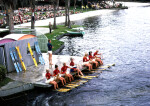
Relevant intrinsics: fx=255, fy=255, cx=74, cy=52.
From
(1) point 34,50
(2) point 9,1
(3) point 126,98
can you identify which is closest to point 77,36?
(2) point 9,1

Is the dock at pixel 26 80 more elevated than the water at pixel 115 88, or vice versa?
the dock at pixel 26 80

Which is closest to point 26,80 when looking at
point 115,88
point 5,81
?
point 5,81

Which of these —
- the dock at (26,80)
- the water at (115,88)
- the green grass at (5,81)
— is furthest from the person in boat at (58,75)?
the green grass at (5,81)

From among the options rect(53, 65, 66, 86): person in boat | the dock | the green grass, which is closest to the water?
the dock

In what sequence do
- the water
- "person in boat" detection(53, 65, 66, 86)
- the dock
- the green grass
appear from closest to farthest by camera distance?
the water, the dock, the green grass, "person in boat" detection(53, 65, 66, 86)

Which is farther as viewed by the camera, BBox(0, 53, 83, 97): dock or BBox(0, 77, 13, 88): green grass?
BBox(0, 77, 13, 88): green grass

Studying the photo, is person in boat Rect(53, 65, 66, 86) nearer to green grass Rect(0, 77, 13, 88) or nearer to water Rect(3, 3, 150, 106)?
water Rect(3, 3, 150, 106)

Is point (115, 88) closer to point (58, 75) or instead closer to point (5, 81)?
point (58, 75)

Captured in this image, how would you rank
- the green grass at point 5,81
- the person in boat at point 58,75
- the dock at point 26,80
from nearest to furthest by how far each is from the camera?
the dock at point 26,80, the green grass at point 5,81, the person in boat at point 58,75

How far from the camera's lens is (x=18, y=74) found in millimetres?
23141

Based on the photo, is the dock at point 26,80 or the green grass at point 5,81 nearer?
the dock at point 26,80

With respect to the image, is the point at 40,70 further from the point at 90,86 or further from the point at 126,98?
the point at 126,98

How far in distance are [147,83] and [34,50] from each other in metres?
11.8

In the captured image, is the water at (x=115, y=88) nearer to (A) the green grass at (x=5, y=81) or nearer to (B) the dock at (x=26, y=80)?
(B) the dock at (x=26, y=80)
